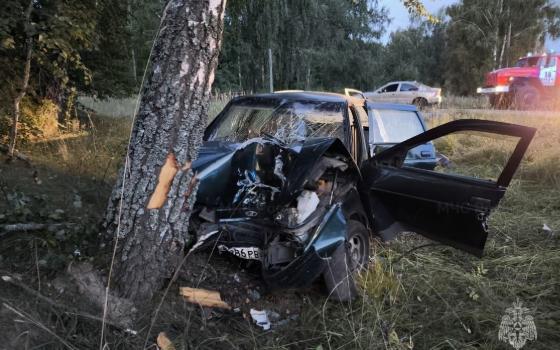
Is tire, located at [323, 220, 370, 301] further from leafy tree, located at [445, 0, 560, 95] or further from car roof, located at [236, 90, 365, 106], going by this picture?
leafy tree, located at [445, 0, 560, 95]

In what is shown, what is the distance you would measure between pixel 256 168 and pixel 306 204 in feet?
1.78

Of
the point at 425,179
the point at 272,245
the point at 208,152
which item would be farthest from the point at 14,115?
the point at 425,179

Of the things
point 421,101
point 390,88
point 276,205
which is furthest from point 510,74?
point 276,205

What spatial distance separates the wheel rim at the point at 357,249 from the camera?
11.2ft

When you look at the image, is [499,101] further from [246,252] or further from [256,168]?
[246,252]

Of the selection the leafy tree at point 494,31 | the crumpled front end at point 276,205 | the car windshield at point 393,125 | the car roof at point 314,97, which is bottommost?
the crumpled front end at point 276,205

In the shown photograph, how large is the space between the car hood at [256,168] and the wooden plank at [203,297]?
2.28 ft

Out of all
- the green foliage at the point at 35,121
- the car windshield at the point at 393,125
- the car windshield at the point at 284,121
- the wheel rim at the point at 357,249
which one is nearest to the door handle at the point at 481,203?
the wheel rim at the point at 357,249

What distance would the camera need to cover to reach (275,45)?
19797 millimetres

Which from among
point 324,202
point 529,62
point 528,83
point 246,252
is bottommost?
point 246,252

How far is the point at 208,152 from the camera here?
3.62m

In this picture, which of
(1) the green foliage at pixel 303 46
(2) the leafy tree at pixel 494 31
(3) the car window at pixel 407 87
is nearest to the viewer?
(1) the green foliage at pixel 303 46

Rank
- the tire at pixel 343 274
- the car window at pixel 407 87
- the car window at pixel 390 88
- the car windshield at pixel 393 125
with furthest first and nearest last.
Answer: the car window at pixel 390 88 → the car window at pixel 407 87 → the car windshield at pixel 393 125 → the tire at pixel 343 274

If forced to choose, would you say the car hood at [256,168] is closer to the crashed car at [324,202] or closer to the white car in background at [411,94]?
the crashed car at [324,202]
